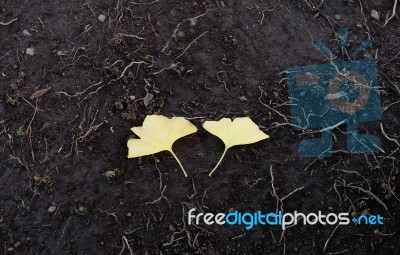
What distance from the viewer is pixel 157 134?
1.98 m

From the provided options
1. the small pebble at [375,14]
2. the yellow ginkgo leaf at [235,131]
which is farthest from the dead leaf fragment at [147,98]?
the small pebble at [375,14]

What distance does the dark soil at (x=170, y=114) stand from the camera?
1.90 m

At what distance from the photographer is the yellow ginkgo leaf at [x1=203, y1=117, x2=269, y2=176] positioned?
6.53 feet

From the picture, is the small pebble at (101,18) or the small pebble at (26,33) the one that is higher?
the small pebble at (101,18)

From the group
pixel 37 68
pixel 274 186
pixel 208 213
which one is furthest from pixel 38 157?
pixel 274 186

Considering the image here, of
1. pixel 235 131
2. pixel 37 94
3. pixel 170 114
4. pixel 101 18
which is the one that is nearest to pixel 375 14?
pixel 235 131

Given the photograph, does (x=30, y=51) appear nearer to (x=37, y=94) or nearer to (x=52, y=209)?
(x=37, y=94)

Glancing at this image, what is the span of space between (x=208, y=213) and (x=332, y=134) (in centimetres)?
54

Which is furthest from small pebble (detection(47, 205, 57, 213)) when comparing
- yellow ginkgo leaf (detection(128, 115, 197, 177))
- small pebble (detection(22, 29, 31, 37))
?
small pebble (detection(22, 29, 31, 37))

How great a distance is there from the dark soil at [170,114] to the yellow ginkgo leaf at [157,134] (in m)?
0.05

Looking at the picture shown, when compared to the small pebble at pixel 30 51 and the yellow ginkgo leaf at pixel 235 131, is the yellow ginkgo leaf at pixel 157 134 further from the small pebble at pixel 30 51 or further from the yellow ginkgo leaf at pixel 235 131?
the small pebble at pixel 30 51

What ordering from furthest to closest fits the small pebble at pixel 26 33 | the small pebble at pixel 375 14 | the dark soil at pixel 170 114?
the small pebble at pixel 375 14 → the small pebble at pixel 26 33 → the dark soil at pixel 170 114

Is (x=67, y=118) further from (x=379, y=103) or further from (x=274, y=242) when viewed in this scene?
(x=379, y=103)

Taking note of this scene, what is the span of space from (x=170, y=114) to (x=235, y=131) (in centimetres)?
25
